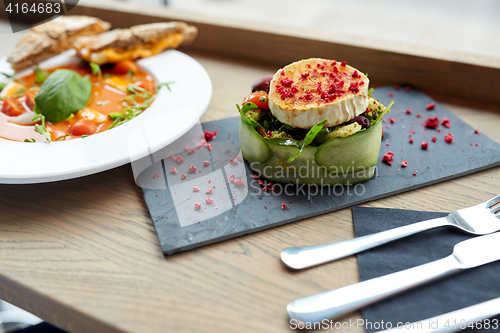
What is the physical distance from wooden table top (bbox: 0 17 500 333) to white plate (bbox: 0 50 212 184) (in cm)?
10

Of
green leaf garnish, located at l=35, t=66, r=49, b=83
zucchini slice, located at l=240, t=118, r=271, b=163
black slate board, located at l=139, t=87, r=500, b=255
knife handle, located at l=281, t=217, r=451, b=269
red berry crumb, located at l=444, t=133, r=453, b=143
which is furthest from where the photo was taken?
green leaf garnish, located at l=35, t=66, r=49, b=83

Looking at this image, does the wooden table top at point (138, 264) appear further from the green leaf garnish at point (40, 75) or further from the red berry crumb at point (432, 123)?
the green leaf garnish at point (40, 75)

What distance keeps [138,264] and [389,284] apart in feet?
1.85

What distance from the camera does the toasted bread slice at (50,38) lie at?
5.49ft

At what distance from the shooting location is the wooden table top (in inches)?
32.8

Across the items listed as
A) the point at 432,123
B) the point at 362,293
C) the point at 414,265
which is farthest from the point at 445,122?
the point at 362,293

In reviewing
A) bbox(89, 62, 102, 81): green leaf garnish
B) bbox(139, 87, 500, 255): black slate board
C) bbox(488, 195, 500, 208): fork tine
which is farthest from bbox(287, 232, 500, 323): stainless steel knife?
bbox(89, 62, 102, 81): green leaf garnish

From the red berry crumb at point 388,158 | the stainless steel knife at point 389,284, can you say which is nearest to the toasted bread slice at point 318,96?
the red berry crumb at point 388,158

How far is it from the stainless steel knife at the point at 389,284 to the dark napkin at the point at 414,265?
0.02m

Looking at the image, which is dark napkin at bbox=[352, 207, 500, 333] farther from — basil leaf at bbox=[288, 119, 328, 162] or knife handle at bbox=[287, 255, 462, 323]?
basil leaf at bbox=[288, 119, 328, 162]

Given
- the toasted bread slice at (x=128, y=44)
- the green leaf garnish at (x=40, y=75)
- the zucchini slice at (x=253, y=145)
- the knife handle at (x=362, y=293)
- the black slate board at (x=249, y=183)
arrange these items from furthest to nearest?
the toasted bread slice at (x=128, y=44) < the green leaf garnish at (x=40, y=75) < the zucchini slice at (x=253, y=145) < the black slate board at (x=249, y=183) < the knife handle at (x=362, y=293)

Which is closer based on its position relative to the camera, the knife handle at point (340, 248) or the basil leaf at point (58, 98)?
the knife handle at point (340, 248)

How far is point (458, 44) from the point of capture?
11.6 feet

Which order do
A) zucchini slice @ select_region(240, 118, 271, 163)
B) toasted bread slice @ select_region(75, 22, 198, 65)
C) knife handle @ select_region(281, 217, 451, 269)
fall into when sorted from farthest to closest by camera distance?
toasted bread slice @ select_region(75, 22, 198, 65) → zucchini slice @ select_region(240, 118, 271, 163) → knife handle @ select_region(281, 217, 451, 269)
